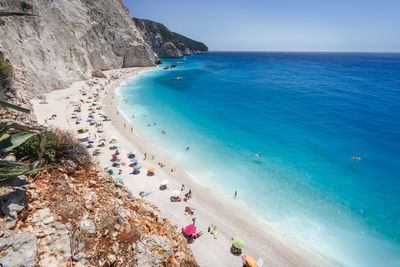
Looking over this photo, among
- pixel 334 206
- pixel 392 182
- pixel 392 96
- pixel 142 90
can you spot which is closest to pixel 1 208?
pixel 334 206

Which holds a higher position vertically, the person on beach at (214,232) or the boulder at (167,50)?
the boulder at (167,50)

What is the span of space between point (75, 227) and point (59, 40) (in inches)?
1940

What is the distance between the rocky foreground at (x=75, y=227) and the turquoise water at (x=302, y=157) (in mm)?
13220

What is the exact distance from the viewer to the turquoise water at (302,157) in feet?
51.1

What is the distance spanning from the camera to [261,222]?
51.1ft

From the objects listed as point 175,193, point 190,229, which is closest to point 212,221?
point 190,229

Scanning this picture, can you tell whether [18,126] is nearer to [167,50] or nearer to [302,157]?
[302,157]

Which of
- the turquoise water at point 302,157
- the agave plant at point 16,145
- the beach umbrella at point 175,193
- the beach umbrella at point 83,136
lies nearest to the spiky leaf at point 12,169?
the agave plant at point 16,145

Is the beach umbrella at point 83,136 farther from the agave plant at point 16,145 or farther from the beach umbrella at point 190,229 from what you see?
the agave plant at point 16,145

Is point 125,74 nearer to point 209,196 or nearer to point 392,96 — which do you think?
point 209,196

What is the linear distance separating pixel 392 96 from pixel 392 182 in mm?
49640

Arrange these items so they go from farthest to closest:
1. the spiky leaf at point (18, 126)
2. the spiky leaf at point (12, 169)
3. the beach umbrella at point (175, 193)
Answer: the beach umbrella at point (175, 193), the spiky leaf at point (12, 169), the spiky leaf at point (18, 126)

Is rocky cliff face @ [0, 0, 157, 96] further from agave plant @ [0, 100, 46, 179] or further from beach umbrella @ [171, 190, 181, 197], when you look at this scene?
beach umbrella @ [171, 190, 181, 197]

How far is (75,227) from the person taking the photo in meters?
5.49
